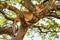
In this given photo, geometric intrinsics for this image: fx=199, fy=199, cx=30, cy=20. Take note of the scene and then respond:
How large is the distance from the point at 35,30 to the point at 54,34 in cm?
87

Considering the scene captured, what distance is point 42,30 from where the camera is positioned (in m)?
7.82

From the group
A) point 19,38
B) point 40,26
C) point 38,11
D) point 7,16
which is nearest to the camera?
point 38,11

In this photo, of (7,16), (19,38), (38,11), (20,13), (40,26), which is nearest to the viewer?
(20,13)

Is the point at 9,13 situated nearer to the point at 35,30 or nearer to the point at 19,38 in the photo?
the point at 35,30

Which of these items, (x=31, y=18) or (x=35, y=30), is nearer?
(x=31, y=18)

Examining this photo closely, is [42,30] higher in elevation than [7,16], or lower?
lower

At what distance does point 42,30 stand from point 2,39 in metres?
1.62

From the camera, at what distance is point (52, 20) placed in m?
7.42

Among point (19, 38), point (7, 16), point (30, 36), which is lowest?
point (30, 36)

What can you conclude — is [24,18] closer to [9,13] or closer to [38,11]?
[38,11]

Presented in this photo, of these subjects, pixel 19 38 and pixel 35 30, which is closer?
pixel 19 38

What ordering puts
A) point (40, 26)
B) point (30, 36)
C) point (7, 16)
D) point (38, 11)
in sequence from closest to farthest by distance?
point (38, 11)
point (7, 16)
point (40, 26)
point (30, 36)

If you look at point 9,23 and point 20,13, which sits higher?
point 20,13

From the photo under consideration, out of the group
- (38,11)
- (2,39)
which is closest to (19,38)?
(38,11)
